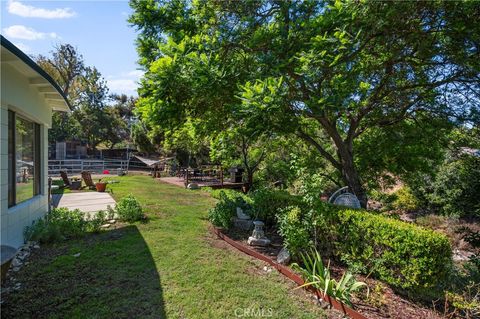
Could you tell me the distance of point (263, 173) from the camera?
14.3m

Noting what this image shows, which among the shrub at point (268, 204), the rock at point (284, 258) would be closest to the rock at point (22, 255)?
the rock at point (284, 258)

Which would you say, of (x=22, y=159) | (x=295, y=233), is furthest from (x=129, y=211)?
(x=295, y=233)

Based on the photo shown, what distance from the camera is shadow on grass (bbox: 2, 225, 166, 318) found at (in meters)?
3.21

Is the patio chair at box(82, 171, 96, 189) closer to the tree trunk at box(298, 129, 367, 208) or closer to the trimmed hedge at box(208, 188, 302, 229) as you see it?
the trimmed hedge at box(208, 188, 302, 229)

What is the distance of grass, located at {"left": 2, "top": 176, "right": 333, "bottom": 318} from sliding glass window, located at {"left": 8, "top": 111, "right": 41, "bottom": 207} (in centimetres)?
136

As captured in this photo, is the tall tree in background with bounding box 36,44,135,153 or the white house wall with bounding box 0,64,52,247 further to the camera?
the tall tree in background with bounding box 36,44,135,153

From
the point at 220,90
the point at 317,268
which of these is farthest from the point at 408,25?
the point at 317,268

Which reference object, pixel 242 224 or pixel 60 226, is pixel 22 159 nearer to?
pixel 60 226

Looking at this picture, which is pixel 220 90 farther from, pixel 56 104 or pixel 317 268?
pixel 56 104

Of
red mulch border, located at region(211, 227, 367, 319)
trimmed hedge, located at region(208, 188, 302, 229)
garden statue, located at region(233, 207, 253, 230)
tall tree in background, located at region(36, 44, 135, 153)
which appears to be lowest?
red mulch border, located at region(211, 227, 367, 319)

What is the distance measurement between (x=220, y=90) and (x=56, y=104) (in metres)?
5.38

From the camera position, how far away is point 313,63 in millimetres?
4828
